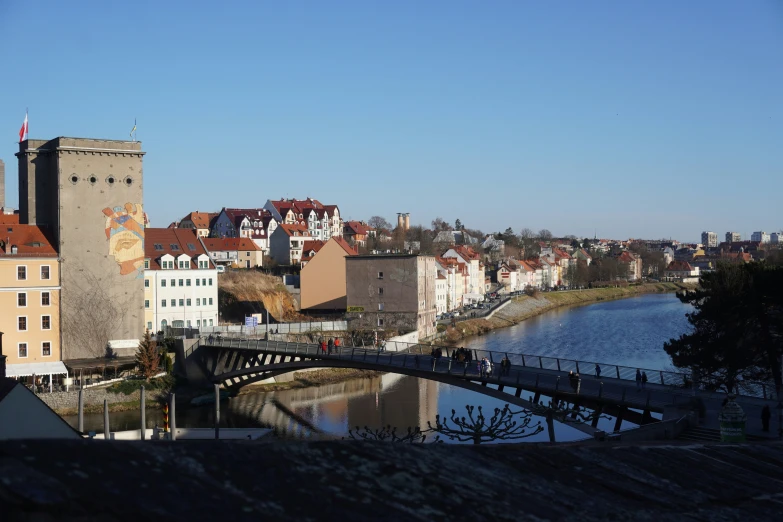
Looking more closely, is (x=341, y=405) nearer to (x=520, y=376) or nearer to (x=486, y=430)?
(x=486, y=430)

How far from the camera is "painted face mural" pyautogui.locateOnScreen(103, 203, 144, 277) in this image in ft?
133

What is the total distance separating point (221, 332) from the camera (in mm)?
A: 44969

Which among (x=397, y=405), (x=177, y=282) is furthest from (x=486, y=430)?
(x=177, y=282)

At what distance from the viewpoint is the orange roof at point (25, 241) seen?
127ft

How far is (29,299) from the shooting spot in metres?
38.9

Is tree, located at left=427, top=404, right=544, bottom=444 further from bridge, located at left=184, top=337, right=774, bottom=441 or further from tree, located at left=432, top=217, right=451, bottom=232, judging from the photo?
tree, located at left=432, top=217, right=451, bottom=232

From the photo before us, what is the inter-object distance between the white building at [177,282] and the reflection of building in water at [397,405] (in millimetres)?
10828

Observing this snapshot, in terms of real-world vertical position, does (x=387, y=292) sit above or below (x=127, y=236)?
below

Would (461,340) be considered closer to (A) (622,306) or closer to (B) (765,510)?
(A) (622,306)

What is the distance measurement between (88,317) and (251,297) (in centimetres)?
1717

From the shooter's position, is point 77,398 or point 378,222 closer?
point 77,398

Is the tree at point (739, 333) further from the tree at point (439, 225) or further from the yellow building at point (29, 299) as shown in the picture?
the tree at point (439, 225)

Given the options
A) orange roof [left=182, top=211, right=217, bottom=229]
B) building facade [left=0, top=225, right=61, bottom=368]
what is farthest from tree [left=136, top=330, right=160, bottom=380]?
orange roof [left=182, top=211, right=217, bottom=229]

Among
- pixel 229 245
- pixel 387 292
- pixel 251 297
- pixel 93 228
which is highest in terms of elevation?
pixel 229 245
